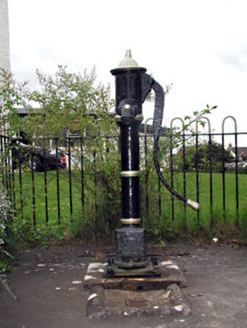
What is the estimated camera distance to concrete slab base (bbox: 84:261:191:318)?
3.09m

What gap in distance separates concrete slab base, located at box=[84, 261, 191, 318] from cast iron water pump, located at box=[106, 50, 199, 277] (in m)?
0.13

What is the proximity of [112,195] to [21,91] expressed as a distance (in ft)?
6.03

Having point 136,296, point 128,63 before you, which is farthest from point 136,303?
point 128,63

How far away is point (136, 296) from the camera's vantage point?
3.36m

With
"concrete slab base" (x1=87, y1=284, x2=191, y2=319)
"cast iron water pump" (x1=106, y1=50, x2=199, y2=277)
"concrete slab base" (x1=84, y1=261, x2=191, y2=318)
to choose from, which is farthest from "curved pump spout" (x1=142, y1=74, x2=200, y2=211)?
"concrete slab base" (x1=87, y1=284, x2=191, y2=319)

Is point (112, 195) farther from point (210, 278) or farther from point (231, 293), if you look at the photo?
point (231, 293)

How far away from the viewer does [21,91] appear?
5.42 meters

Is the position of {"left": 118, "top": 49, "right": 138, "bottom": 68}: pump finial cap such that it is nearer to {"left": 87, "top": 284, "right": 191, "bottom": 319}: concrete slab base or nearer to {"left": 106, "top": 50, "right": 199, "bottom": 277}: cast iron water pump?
{"left": 106, "top": 50, "right": 199, "bottom": 277}: cast iron water pump

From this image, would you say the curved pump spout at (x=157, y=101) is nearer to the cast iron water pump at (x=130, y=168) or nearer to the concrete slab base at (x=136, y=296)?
the cast iron water pump at (x=130, y=168)

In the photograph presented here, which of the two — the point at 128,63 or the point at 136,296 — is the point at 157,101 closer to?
the point at 128,63

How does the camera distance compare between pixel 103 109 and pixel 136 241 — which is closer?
pixel 136 241

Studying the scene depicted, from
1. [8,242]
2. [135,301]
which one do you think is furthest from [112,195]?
[135,301]

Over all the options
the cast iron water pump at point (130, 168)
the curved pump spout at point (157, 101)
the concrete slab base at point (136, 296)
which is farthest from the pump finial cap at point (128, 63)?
the concrete slab base at point (136, 296)

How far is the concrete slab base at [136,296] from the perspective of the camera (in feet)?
10.2
